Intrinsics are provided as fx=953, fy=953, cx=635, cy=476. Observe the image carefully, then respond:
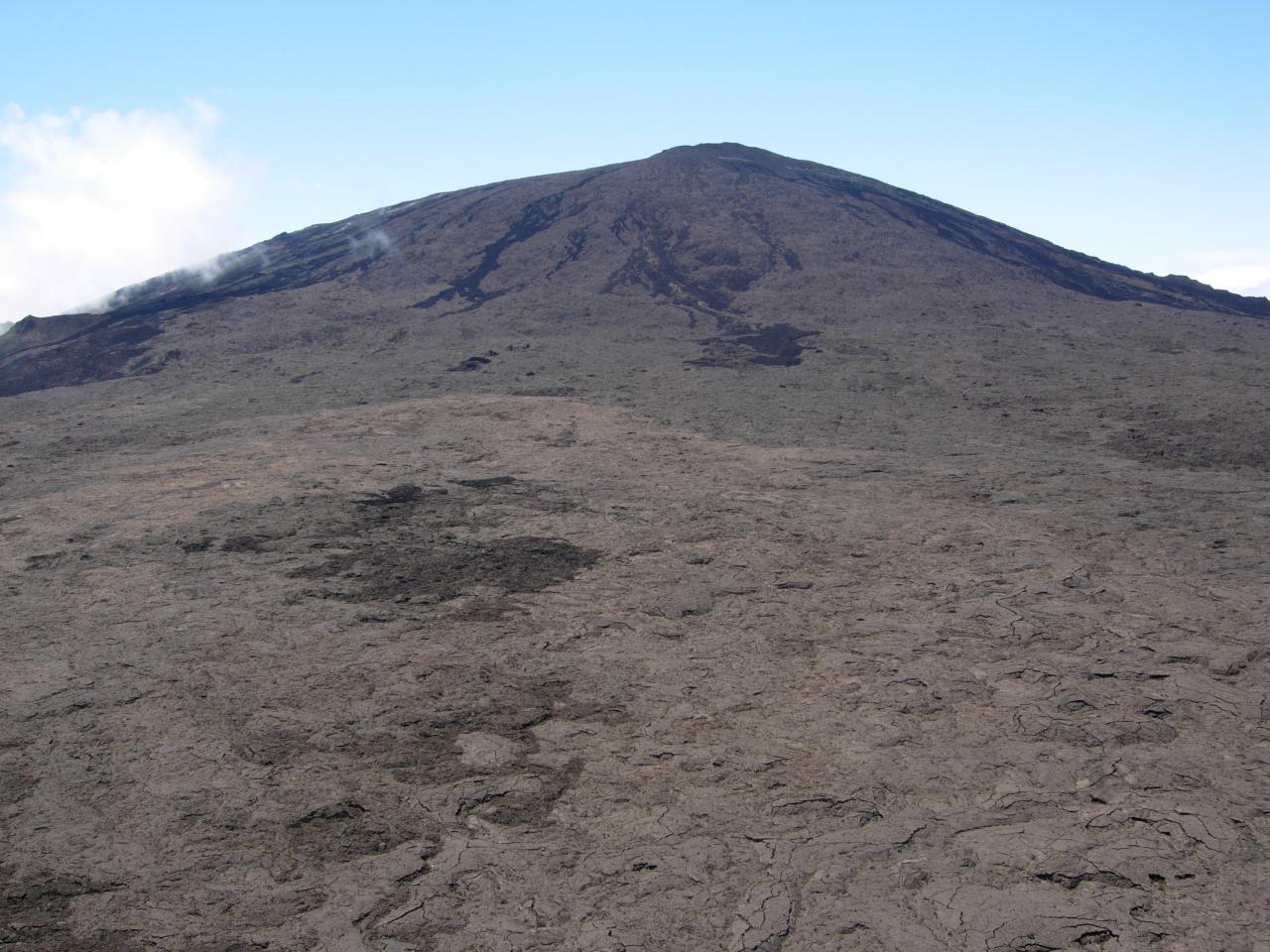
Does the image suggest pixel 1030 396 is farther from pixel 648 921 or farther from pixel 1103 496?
pixel 648 921

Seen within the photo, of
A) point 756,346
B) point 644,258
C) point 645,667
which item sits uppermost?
point 644,258

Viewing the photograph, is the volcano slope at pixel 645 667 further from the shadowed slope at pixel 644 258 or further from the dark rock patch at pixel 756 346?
the shadowed slope at pixel 644 258

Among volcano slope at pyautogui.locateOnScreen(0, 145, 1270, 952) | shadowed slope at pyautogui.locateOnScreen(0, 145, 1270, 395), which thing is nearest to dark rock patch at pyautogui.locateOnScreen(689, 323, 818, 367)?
shadowed slope at pyautogui.locateOnScreen(0, 145, 1270, 395)

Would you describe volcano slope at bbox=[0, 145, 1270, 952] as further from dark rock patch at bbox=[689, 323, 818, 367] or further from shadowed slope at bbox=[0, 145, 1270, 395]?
shadowed slope at bbox=[0, 145, 1270, 395]

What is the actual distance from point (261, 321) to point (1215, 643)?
17668mm

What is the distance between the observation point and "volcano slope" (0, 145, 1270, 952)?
297 centimetres

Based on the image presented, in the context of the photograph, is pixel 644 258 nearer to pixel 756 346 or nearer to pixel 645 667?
Answer: pixel 756 346

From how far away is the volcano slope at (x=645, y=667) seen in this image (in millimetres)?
2967

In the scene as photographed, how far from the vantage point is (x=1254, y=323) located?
59.8ft

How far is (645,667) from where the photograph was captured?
4695mm

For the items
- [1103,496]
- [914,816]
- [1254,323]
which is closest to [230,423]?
[1103,496]

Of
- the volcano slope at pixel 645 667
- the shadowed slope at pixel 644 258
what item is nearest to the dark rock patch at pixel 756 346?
the shadowed slope at pixel 644 258

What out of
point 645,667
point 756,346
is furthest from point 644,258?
point 645,667

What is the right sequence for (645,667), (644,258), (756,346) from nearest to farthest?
(645,667) → (756,346) → (644,258)
